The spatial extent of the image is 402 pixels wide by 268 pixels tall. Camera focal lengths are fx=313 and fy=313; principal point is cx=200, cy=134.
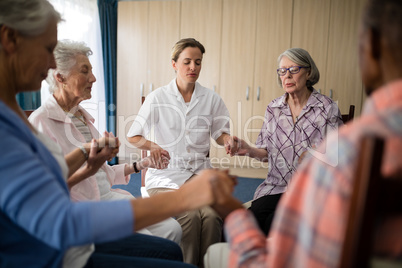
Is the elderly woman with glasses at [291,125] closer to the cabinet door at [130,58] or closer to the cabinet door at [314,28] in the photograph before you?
the cabinet door at [314,28]

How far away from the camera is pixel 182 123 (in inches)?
86.3

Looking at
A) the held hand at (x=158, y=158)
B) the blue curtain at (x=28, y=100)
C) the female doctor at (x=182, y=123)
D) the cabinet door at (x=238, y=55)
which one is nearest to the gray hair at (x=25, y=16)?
the held hand at (x=158, y=158)

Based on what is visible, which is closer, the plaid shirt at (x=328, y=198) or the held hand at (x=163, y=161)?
the plaid shirt at (x=328, y=198)

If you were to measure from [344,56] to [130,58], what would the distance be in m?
3.05

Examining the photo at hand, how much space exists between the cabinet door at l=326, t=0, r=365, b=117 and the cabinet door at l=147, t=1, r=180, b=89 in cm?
213

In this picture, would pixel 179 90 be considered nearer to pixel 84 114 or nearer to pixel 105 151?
pixel 84 114

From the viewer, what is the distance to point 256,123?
4414mm

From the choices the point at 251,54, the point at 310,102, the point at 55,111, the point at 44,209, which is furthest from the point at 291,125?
the point at 251,54

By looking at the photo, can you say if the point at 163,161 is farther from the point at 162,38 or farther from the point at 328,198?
the point at 162,38

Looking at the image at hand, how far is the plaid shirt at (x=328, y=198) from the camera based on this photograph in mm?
503

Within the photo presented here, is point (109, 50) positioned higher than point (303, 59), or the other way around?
point (109, 50)

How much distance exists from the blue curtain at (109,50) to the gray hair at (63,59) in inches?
124

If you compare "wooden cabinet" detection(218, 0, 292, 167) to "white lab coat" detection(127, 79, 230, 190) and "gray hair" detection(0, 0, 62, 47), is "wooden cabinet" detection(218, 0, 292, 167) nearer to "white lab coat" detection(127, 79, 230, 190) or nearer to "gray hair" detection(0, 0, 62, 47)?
"white lab coat" detection(127, 79, 230, 190)

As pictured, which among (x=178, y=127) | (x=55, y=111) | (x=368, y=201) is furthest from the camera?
(x=178, y=127)
